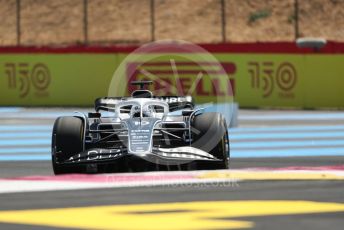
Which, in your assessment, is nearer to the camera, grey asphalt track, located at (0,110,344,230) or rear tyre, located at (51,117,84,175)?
grey asphalt track, located at (0,110,344,230)

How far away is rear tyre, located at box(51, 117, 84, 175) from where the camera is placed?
11898 millimetres

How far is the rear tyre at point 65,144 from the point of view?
1190 centimetres

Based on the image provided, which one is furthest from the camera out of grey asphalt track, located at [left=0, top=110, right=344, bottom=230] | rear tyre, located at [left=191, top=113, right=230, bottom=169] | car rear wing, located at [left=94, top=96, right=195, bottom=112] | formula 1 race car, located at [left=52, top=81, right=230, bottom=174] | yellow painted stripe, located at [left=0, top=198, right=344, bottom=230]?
car rear wing, located at [left=94, top=96, right=195, bottom=112]

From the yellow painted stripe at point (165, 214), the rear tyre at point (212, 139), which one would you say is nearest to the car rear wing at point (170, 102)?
the rear tyre at point (212, 139)

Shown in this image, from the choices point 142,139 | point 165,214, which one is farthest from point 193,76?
point 165,214

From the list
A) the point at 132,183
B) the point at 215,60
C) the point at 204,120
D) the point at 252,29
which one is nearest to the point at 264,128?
the point at 215,60

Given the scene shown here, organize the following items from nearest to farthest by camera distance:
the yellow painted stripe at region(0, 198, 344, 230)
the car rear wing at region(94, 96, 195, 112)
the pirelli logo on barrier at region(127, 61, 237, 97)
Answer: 1. the yellow painted stripe at region(0, 198, 344, 230)
2. the car rear wing at region(94, 96, 195, 112)
3. the pirelli logo on barrier at region(127, 61, 237, 97)

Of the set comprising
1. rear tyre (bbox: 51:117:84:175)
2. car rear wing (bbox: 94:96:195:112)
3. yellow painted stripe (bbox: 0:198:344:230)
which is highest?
car rear wing (bbox: 94:96:195:112)

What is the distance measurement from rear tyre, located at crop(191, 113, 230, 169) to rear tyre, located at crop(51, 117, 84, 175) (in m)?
1.38

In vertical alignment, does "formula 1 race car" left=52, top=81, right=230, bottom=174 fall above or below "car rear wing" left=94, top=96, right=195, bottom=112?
below

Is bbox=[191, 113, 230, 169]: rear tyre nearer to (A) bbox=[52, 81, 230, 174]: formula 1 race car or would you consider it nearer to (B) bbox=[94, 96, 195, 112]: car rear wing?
(A) bbox=[52, 81, 230, 174]: formula 1 race car

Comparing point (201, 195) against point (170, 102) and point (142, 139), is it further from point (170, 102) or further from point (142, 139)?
point (170, 102)

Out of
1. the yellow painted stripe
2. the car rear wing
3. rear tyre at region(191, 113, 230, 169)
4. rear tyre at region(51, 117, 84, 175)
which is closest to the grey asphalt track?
the yellow painted stripe

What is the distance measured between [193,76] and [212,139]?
1667 centimetres
